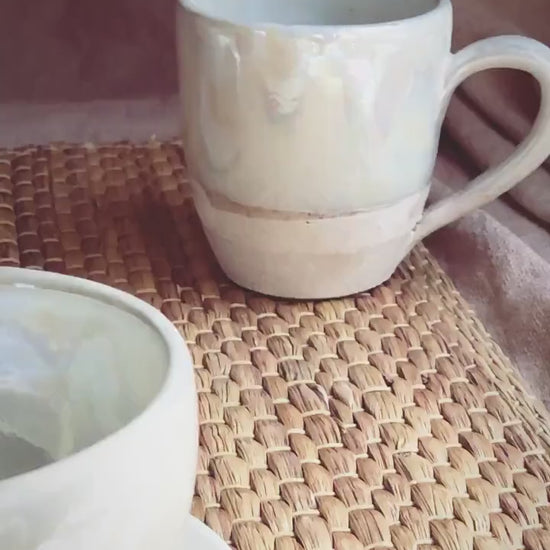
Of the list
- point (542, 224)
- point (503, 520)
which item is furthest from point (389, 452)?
point (542, 224)

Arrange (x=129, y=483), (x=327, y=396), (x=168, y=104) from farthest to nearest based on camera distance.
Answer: (x=168, y=104) → (x=327, y=396) → (x=129, y=483)

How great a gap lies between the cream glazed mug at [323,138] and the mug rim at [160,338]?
12 centimetres

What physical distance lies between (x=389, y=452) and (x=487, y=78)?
25 cm

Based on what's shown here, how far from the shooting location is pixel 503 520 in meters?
0.23

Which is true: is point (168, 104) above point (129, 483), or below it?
below

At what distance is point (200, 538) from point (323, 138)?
0.13m

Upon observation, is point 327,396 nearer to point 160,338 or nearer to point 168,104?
point 160,338

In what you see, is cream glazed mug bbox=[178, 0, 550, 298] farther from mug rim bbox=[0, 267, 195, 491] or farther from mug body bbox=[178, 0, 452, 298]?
mug rim bbox=[0, 267, 195, 491]

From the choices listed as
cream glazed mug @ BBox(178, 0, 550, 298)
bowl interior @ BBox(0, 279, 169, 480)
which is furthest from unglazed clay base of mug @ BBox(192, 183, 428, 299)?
bowl interior @ BBox(0, 279, 169, 480)

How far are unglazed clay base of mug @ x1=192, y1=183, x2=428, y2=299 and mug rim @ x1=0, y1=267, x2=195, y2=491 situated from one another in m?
0.13

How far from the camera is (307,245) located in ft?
1.02

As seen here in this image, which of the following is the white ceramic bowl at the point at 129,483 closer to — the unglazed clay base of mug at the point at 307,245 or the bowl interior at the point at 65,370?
the bowl interior at the point at 65,370

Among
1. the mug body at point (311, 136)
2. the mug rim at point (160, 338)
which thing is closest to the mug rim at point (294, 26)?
the mug body at point (311, 136)

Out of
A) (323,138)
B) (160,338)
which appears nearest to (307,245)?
(323,138)
